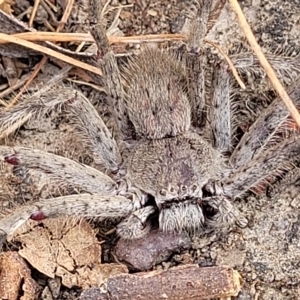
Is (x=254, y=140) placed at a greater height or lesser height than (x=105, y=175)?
greater

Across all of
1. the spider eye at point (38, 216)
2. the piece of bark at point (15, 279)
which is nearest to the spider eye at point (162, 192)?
the spider eye at point (38, 216)

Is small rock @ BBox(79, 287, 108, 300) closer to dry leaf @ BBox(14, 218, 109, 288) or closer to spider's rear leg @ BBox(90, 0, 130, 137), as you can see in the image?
dry leaf @ BBox(14, 218, 109, 288)

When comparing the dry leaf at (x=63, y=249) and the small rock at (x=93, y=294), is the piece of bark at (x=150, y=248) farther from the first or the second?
the small rock at (x=93, y=294)

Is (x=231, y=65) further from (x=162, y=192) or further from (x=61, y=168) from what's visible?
(x=61, y=168)

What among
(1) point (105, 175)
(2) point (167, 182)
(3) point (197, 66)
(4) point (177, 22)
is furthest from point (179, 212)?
(4) point (177, 22)

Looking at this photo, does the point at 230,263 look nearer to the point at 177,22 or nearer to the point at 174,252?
the point at 174,252

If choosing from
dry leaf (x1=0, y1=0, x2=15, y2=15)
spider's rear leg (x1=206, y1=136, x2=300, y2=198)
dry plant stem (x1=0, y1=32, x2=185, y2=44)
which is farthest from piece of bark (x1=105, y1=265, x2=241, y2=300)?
dry leaf (x1=0, y1=0, x2=15, y2=15)
